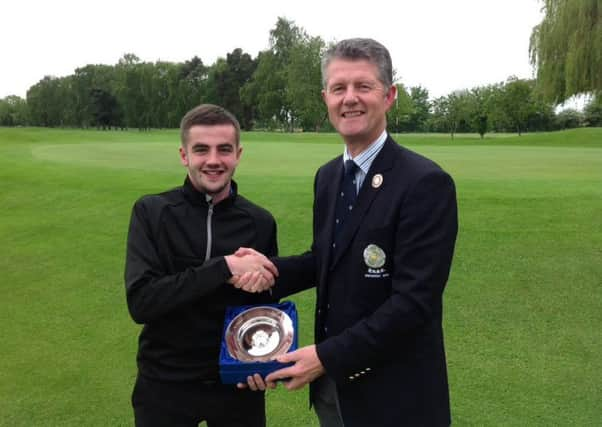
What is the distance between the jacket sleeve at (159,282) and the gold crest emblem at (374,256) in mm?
597

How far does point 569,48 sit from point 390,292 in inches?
981

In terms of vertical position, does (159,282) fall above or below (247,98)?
below

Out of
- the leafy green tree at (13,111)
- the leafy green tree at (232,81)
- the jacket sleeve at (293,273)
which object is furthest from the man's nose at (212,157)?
the leafy green tree at (13,111)

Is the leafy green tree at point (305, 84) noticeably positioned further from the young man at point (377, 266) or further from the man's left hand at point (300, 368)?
the man's left hand at point (300, 368)

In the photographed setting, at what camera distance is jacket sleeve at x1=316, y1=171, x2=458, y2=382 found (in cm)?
178

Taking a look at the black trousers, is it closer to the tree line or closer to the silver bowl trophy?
the silver bowl trophy

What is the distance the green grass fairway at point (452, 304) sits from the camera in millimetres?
3326

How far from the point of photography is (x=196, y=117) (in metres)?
2.30

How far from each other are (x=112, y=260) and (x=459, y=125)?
199 ft

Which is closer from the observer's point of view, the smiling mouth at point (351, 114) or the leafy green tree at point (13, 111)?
the smiling mouth at point (351, 114)

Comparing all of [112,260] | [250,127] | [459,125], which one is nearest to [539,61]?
[112,260]

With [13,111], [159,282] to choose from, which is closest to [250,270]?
[159,282]

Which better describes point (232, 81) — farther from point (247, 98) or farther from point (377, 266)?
point (377, 266)

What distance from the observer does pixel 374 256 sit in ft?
6.18
